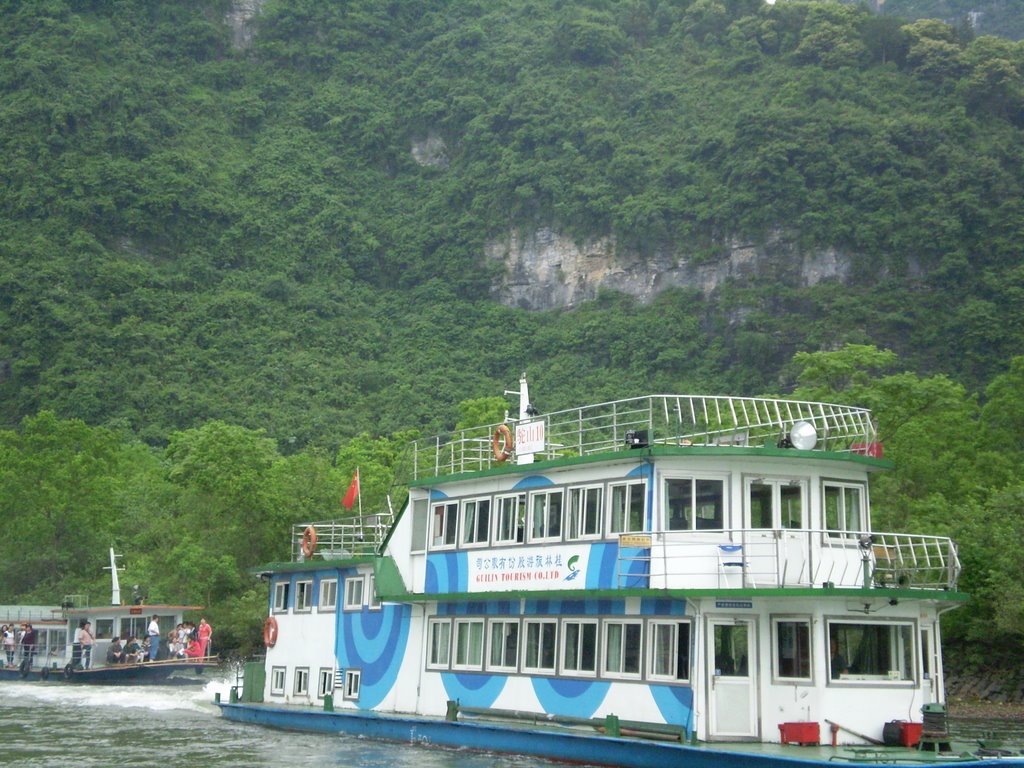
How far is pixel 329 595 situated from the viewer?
2475 cm

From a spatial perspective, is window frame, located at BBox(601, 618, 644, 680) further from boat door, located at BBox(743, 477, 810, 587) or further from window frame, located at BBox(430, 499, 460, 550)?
window frame, located at BBox(430, 499, 460, 550)

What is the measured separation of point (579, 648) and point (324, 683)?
685cm

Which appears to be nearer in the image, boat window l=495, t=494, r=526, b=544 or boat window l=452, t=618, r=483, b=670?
boat window l=495, t=494, r=526, b=544

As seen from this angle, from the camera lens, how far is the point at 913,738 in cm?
1744

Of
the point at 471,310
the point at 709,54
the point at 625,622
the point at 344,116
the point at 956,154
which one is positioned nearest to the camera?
the point at 625,622

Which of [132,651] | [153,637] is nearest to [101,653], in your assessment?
[132,651]

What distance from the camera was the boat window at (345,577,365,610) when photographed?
23891 mm

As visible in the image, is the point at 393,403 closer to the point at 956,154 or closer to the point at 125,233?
the point at 125,233

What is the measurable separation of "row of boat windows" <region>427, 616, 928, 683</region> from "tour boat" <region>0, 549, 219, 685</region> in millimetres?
18576

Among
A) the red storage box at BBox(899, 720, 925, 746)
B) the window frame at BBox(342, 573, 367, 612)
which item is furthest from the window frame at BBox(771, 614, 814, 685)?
the window frame at BBox(342, 573, 367, 612)

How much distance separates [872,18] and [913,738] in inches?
5067

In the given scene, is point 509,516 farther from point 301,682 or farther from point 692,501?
point 301,682

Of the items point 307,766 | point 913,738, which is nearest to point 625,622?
point 913,738

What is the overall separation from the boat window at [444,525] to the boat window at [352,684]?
313 cm
